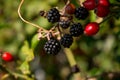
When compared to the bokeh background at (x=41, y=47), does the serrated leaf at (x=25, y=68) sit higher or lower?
lower

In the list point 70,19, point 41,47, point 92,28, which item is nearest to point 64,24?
point 70,19

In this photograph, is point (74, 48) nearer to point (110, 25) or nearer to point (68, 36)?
point (110, 25)

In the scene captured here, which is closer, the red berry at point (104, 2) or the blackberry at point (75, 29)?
the blackberry at point (75, 29)

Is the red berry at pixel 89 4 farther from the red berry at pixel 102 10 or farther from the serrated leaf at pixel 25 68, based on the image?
the serrated leaf at pixel 25 68

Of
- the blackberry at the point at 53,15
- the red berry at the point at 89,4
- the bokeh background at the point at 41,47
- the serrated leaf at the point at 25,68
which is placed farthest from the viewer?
the bokeh background at the point at 41,47

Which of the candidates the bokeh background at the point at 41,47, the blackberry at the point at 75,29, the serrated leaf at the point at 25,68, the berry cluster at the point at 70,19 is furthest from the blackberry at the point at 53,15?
the bokeh background at the point at 41,47

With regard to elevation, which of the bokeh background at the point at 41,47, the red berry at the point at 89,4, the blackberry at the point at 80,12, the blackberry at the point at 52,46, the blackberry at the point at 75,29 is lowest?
the blackberry at the point at 52,46

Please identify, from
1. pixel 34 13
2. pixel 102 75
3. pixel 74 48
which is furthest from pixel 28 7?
pixel 102 75

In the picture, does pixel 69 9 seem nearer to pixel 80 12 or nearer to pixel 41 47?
pixel 80 12
